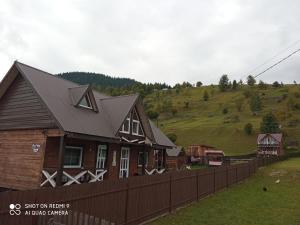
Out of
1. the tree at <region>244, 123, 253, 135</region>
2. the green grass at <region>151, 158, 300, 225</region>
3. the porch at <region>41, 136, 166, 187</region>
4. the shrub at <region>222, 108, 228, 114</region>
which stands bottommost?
the green grass at <region>151, 158, 300, 225</region>

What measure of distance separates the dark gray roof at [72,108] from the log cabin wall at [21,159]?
1635 millimetres

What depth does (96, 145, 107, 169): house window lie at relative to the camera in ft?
63.2

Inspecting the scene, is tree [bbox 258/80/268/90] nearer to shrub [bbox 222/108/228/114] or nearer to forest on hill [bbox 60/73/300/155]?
forest on hill [bbox 60/73/300/155]

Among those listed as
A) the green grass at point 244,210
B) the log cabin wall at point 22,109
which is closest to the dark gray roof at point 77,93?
the log cabin wall at point 22,109

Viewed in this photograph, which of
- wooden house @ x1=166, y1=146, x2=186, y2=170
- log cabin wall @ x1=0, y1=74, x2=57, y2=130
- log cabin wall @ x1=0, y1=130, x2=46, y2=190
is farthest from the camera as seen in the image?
wooden house @ x1=166, y1=146, x2=186, y2=170

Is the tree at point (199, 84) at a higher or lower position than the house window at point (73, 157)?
higher

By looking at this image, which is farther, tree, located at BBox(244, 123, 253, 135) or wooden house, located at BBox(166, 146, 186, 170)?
tree, located at BBox(244, 123, 253, 135)

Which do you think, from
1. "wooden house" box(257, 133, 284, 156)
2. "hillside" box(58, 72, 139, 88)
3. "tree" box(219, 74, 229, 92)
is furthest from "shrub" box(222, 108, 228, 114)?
"hillside" box(58, 72, 139, 88)

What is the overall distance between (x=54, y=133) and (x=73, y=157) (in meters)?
2.43

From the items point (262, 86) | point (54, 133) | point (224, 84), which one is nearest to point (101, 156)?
point (54, 133)

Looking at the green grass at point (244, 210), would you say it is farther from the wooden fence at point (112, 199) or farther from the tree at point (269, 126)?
the tree at point (269, 126)

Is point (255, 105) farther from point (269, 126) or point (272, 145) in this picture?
point (272, 145)

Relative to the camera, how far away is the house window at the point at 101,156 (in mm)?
19266

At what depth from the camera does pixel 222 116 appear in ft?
354
